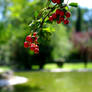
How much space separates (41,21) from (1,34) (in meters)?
9.43

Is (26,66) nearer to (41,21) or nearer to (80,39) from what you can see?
(80,39)

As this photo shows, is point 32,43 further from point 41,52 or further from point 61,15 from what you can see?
point 41,52

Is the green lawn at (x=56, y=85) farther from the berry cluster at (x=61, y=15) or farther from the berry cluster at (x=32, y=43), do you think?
the berry cluster at (x=61, y=15)

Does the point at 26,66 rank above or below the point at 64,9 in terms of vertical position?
below

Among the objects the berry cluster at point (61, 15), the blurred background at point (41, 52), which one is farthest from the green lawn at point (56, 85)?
the berry cluster at point (61, 15)

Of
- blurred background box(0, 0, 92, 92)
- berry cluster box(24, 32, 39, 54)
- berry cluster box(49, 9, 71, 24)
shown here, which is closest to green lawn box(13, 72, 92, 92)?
blurred background box(0, 0, 92, 92)

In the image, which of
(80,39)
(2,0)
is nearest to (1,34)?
(2,0)

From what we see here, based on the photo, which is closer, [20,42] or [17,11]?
[17,11]

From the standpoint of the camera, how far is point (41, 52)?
19.8 m

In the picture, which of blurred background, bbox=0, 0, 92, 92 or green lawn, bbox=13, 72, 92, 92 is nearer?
green lawn, bbox=13, 72, 92, 92

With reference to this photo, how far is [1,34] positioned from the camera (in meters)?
11.2

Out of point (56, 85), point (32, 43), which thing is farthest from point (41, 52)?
point (32, 43)

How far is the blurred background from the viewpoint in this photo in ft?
32.5

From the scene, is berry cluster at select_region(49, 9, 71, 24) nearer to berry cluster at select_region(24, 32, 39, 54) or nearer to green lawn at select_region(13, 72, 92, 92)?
berry cluster at select_region(24, 32, 39, 54)
